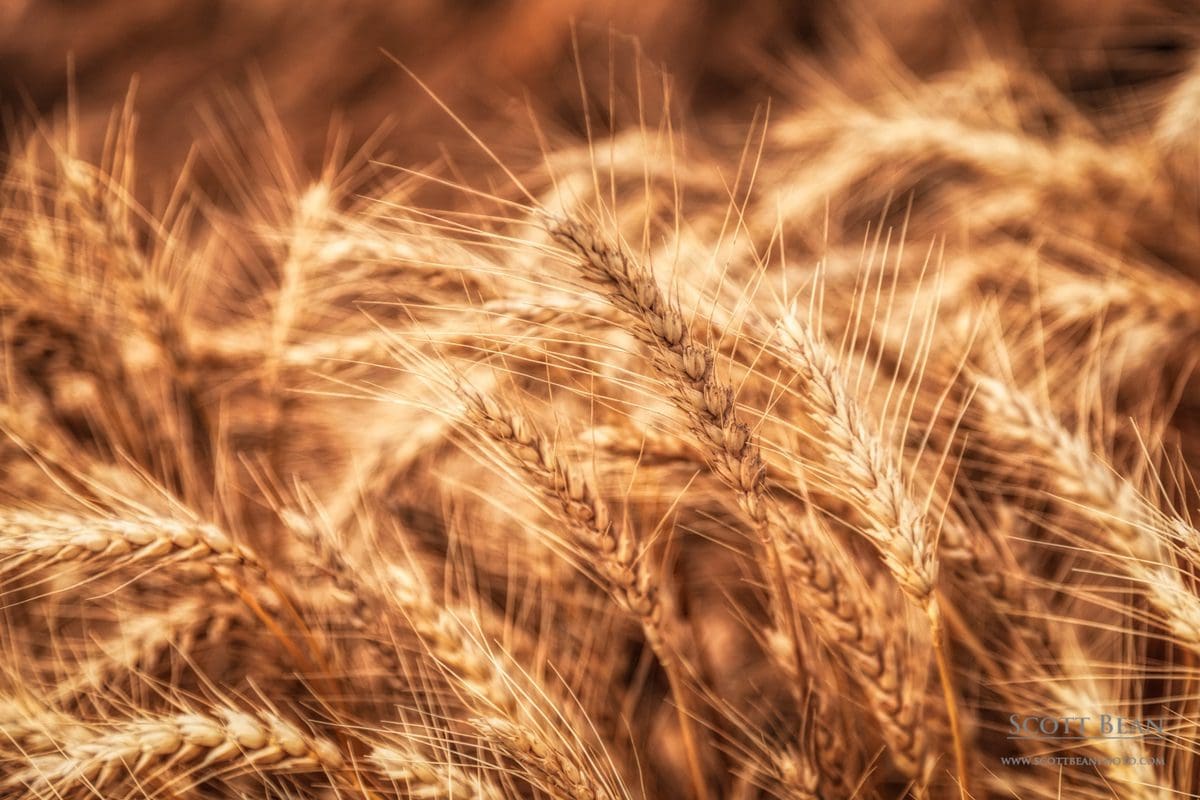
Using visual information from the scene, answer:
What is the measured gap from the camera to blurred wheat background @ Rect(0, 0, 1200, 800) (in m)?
0.62

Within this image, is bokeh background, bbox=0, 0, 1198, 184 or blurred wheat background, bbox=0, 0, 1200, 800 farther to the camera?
bokeh background, bbox=0, 0, 1198, 184

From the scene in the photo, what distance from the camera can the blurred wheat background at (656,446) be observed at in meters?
0.62

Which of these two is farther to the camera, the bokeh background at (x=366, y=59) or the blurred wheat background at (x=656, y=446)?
the bokeh background at (x=366, y=59)

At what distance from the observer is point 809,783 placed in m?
0.67

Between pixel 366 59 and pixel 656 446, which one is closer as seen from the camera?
pixel 656 446

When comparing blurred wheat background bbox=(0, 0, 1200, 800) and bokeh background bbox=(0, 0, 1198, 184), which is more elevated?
bokeh background bbox=(0, 0, 1198, 184)

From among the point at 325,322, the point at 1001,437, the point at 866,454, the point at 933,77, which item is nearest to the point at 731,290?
the point at 866,454

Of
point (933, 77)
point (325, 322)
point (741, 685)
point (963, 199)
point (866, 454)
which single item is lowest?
point (741, 685)

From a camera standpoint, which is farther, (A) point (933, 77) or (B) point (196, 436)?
(A) point (933, 77)

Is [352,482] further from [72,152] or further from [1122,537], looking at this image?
[1122,537]

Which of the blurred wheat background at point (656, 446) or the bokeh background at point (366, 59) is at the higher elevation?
the bokeh background at point (366, 59)

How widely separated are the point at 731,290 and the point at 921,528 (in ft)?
0.96

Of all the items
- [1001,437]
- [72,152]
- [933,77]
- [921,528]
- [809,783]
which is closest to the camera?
[921,528]

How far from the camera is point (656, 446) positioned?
0.76m
